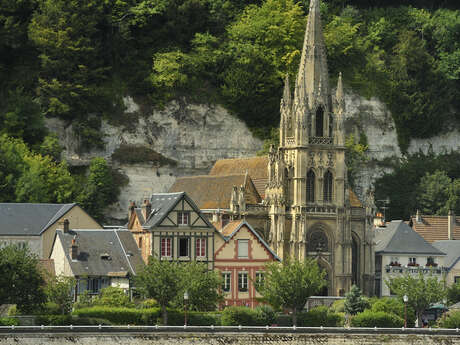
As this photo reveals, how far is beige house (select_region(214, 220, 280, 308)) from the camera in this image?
106m

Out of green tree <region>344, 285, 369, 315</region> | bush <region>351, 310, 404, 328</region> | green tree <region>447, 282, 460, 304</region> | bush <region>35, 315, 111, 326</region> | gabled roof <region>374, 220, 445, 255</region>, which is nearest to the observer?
bush <region>35, 315, 111, 326</region>

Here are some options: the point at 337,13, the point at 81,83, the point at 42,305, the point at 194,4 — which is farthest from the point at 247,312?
the point at 337,13

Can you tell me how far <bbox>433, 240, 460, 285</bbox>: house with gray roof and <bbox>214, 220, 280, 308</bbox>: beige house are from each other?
17429 millimetres

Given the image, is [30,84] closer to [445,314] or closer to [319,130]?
[319,130]

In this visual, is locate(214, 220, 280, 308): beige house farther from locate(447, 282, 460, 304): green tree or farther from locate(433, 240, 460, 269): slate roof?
locate(433, 240, 460, 269): slate roof

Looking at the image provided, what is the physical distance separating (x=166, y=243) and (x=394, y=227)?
84.3ft

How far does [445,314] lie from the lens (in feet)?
327

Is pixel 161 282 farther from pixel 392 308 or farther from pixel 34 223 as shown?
pixel 34 223

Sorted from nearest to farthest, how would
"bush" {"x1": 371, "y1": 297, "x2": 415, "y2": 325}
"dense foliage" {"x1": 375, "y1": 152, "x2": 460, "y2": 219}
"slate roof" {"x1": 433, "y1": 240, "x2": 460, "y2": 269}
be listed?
"bush" {"x1": 371, "y1": 297, "x2": 415, "y2": 325} < "slate roof" {"x1": 433, "y1": 240, "x2": 460, "y2": 269} < "dense foliage" {"x1": 375, "y1": 152, "x2": 460, "y2": 219}

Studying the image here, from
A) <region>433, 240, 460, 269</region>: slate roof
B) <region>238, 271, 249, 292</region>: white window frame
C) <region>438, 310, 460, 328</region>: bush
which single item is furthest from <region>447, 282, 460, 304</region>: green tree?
<region>238, 271, 249, 292</region>: white window frame

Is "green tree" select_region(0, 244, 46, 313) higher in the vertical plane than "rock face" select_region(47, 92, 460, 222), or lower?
lower

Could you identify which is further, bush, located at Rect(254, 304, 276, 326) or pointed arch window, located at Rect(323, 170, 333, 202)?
pointed arch window, located at Rect(323, 170, 333, 202)

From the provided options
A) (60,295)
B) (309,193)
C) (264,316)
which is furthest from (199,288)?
(309,193)

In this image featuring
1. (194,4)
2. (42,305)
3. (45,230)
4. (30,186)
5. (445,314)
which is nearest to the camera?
(42,305)
